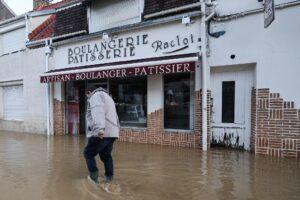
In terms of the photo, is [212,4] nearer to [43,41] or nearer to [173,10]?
[173,10]

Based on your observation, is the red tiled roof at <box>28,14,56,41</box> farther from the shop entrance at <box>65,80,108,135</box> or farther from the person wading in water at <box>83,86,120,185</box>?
the person wading in water at <box>83,86,120,185</box>

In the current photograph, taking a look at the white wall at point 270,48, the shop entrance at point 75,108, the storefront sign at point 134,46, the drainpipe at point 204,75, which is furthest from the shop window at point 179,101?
the shop entrance at point 75,108

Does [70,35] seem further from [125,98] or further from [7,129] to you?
[7,129]

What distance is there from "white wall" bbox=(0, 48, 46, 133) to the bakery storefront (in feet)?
4.32

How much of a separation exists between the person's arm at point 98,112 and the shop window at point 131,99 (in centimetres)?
563

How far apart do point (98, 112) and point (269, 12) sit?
467cm

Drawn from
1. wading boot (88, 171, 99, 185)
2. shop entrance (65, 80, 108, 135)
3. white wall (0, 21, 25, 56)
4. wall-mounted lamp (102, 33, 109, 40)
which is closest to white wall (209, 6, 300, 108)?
wall-mounted lamp (102, 33, 109, 40)

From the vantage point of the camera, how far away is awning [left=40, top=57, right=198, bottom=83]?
31.7ft

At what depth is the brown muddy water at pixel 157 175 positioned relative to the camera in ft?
19.4

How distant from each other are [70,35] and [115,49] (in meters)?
2.52

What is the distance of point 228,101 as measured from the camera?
990 cm

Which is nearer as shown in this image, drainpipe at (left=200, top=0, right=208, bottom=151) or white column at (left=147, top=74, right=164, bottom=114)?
drainpipe at (left=200, top=0, right=208, bottom=151)

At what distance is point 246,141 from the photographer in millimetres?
9641

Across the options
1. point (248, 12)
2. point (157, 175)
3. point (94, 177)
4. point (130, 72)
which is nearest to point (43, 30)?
point (130, 72)
